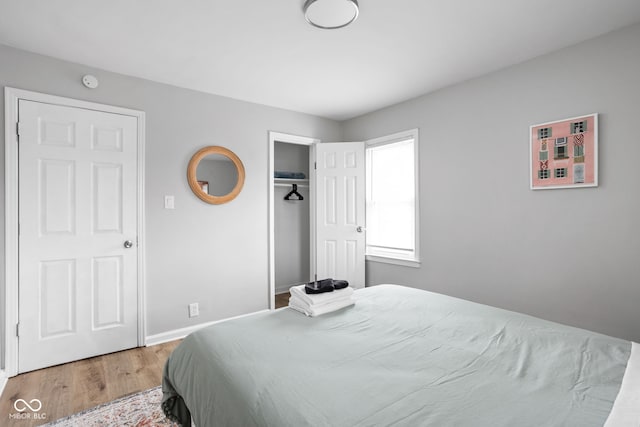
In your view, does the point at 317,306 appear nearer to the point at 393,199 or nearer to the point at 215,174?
the point at 215,174

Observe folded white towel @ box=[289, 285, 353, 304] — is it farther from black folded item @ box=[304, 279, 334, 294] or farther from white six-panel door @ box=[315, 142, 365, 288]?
white six-panel door @ box=[315, 142, 365, 288]

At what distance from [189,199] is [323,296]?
1954 mm

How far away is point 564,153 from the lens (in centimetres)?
243

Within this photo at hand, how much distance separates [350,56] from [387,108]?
1366 mm

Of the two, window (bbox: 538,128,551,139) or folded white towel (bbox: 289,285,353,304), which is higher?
window (bbox: 538,128,551,139)

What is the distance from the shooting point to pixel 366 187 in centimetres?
405

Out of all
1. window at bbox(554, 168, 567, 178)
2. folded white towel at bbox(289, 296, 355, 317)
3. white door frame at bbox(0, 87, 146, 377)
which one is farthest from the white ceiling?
folded white towel at bbox(289, 296, 355, 317)

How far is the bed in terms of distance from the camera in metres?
0.96

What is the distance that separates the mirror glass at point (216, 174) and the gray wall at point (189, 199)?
0.45 ft

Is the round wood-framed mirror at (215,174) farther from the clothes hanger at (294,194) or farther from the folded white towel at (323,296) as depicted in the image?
the folded white towel at (323,296)

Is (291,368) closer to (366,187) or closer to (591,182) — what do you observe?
(591,182)

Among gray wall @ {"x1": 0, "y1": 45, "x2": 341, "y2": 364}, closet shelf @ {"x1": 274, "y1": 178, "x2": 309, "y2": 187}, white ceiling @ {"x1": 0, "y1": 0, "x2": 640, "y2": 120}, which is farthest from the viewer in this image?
closet shelf @ {"x1": 274, "y1": 178, "x2": 309, "y2": 187}

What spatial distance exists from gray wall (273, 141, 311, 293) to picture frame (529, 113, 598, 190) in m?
3.19

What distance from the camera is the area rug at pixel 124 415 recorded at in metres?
1.87
